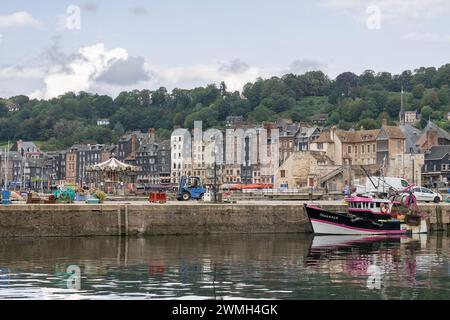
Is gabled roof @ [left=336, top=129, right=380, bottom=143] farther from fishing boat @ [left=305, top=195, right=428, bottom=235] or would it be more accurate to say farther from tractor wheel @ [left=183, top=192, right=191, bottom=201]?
fishing boat @ [left=305, top=195, right=428, bottom=235]

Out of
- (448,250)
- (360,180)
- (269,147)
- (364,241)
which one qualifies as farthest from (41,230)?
(269,147)

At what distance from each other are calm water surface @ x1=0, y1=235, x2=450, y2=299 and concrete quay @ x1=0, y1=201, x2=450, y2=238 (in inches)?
51.2

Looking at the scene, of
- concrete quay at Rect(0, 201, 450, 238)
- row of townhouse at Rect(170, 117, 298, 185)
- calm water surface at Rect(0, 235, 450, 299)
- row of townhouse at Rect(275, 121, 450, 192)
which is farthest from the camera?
row of townhouse at Rect(170, 117, 298, 185)

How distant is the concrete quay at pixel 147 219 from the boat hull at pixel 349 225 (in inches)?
49.6

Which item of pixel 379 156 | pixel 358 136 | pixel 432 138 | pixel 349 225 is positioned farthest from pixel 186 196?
pixel 432 138

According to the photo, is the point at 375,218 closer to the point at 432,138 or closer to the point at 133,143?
the point at 432,138

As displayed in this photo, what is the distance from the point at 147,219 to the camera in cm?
4656

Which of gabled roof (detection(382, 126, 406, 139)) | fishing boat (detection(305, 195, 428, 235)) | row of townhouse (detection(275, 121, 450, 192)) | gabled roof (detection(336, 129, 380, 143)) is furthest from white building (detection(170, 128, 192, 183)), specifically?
→ fishing boat (detection(305, 195, 428, 235))

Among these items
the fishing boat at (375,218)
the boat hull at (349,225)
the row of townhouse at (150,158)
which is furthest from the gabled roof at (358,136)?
the boat hull at (349,225)

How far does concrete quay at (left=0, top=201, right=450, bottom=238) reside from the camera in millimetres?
44500

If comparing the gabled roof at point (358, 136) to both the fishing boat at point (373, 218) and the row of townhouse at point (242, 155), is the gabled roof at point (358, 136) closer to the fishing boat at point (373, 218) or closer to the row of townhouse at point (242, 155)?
the row of townhouse at point (242, 155)

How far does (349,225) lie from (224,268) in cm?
1978

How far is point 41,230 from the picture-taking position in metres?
44.6

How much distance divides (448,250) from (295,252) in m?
7.22
